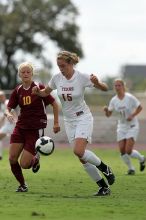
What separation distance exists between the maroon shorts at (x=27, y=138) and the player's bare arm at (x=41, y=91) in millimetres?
693

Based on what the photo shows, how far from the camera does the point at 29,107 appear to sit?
1482 centimetres

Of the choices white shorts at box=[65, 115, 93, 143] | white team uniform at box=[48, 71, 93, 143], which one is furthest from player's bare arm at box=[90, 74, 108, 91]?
white shorts at box=[65, 115, 93, 143]

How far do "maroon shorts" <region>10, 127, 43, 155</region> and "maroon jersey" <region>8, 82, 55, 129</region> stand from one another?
0.29ft

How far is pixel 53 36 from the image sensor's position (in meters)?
77.7

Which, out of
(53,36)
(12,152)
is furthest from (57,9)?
(12,152)

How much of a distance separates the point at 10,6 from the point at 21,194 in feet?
213

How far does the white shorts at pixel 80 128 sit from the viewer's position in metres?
14.1

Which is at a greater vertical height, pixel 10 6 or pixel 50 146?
pixel 10 6

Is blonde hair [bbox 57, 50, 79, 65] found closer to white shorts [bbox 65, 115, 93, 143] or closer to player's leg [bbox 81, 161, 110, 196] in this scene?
white shorts [bbox 65, 115, 93, 143]

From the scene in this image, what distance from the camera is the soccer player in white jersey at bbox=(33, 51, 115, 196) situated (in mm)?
14097

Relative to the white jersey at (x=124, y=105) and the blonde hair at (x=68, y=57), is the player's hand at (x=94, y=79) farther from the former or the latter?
the white jersey at (x=124, y=105)

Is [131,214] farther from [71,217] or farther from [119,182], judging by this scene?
[119,182]

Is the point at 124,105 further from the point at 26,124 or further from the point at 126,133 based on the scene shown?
the point at 26,124

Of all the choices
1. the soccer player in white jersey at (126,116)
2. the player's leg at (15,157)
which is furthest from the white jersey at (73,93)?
the soccer player in white jersey at (126,116)
